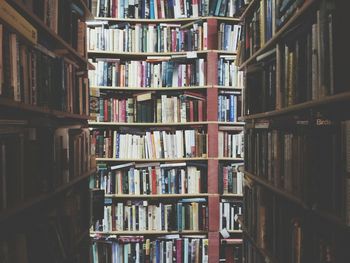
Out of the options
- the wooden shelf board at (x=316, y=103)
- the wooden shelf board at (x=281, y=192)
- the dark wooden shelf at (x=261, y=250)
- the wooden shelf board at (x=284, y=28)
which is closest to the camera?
the wooden shelf board at (x=316, y=103)

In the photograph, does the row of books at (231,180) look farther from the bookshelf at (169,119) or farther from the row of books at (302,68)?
the row of books at (302,68)

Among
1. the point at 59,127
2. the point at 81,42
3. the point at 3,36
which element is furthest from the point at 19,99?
the point at 81,42

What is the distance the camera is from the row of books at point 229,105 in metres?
4.39

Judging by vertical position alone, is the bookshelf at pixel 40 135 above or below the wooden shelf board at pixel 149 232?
above

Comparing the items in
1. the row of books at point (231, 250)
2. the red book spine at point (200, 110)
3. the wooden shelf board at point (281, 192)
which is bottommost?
the row of books at point (231, 250)

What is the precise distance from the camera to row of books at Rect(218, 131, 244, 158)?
14.4 ft

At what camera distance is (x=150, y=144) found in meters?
4.37

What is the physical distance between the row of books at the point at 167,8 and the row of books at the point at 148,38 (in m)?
0.10

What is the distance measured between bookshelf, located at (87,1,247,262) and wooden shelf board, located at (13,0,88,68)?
154cm

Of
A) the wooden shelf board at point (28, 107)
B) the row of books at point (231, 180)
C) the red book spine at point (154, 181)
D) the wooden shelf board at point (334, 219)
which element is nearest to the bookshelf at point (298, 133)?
the wooden shelf board at point (334, 219)

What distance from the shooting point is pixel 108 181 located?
171 inches

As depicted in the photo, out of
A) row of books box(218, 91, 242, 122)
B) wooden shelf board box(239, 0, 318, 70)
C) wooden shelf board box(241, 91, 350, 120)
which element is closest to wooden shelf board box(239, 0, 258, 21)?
wooden shelf board box(239, 0, 318, 70)

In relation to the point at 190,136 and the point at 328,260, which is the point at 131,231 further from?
the point at 328,260

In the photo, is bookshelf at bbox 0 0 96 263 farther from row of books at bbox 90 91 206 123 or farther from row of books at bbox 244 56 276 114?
row of books at bbox 90 91 206 123
